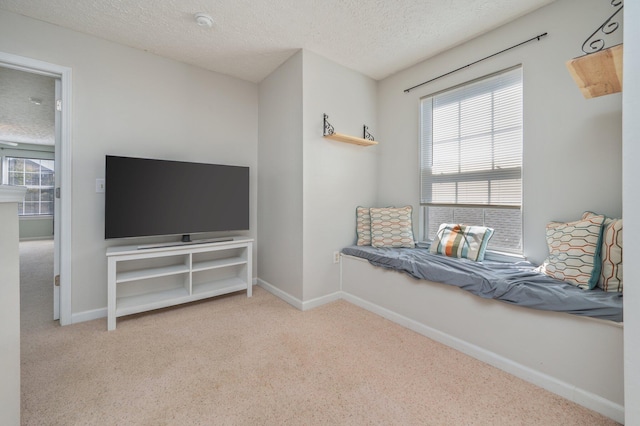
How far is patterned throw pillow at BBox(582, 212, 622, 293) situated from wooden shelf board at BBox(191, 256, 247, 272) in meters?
2.86

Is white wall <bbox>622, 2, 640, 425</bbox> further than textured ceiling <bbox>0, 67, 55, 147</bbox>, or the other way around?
textured ceiling <bbox>0, 67, 55, 147</bbox>

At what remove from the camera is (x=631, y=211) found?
994 mm

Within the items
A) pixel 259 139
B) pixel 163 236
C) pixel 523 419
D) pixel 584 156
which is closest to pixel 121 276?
pixel 163 236

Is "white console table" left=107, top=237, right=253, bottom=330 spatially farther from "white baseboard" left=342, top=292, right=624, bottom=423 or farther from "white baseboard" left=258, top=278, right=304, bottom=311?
"white baseboard" left=342, top=292, right=624, bottom=423

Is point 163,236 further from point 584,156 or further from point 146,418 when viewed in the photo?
point 584,156

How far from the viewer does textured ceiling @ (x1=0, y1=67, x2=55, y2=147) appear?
3.14 metres

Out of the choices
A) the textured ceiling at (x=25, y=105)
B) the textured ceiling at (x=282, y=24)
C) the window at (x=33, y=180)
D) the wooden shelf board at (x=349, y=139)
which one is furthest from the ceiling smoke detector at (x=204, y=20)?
the window at (x=33, y=180)

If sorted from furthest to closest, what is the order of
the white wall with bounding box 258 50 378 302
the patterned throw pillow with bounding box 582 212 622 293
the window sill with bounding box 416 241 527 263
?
1. the white wall with bounding box 258 50 378 302
2. the window sill with bounding box 416 241 527 263
3. the patterned throw pillow with bounding box 582 212 622 293

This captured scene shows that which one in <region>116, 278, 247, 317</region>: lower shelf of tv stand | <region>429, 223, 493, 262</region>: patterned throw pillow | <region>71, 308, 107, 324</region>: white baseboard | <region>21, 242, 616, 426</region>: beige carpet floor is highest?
<region>429, 223, 493, 262</region>: patterned throw pillow

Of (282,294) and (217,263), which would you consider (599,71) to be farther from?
(217,263)

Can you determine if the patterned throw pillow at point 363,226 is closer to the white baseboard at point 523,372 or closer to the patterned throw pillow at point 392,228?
the patterned throw pillow at point 392,228

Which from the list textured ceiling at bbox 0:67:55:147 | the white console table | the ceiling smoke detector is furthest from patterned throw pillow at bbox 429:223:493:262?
textured ceiling at bbox 0:67:55:147

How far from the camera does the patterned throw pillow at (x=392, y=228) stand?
2.83m

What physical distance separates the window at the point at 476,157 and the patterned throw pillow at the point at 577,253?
0.45 metres
